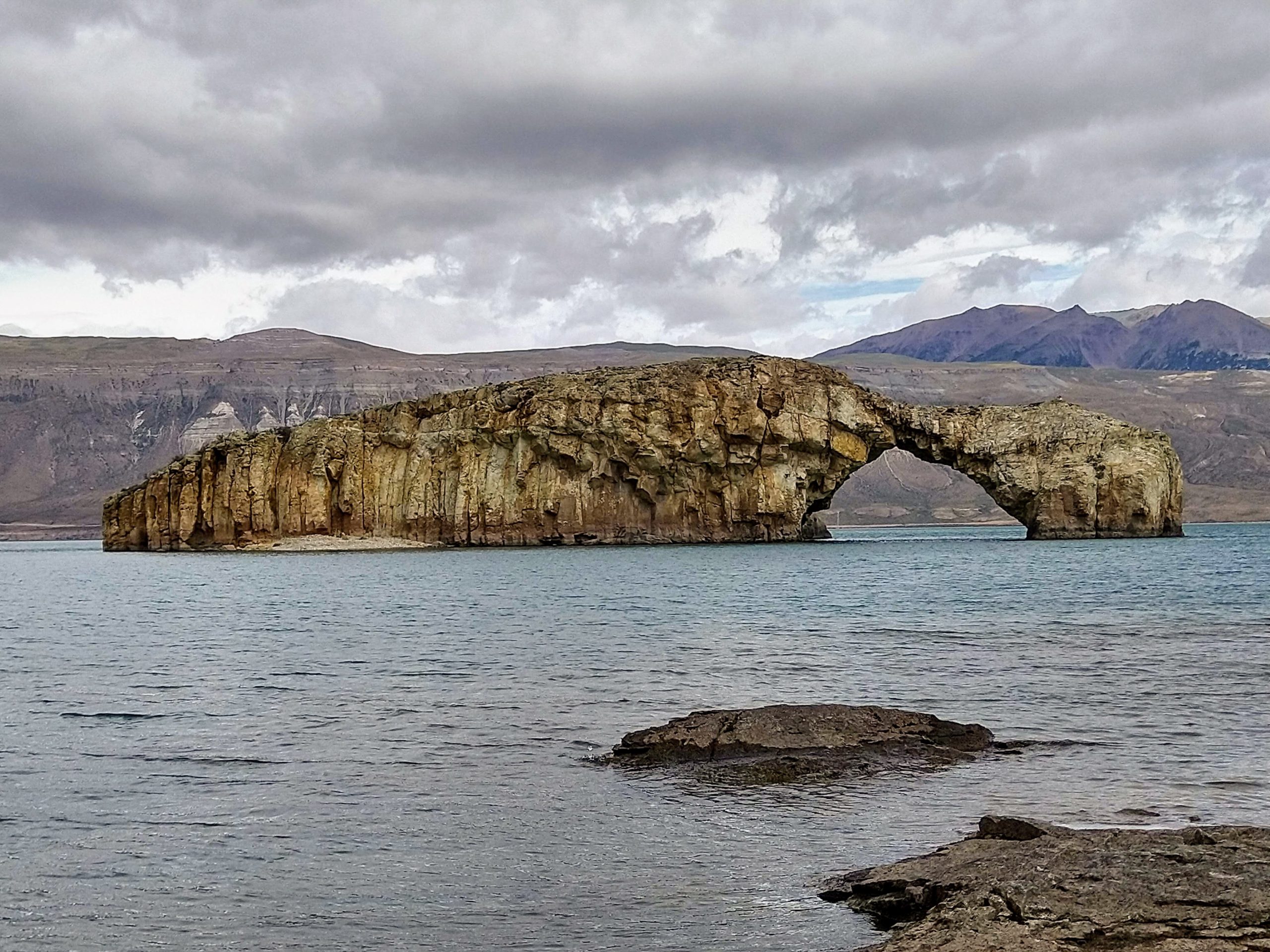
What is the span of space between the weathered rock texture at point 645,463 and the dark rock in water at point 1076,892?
82.8 m

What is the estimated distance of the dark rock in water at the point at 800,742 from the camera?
58.7ft

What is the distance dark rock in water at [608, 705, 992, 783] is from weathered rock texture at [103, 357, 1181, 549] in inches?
2976

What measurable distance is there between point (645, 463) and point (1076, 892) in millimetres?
86614

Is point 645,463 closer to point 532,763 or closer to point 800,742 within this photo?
point 532,763

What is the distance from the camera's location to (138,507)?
365ft

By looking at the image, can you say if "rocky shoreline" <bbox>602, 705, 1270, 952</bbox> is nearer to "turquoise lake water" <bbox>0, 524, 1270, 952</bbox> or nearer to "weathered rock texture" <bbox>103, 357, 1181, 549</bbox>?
"turquoise lake water" <bbox>0, 524, 1270, 952</bbox>

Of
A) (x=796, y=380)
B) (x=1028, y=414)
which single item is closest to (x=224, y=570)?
(x=796, y=380)

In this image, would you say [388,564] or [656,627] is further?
[388,564]

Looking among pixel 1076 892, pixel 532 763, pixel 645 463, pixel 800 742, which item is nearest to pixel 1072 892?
pixel 1076 892

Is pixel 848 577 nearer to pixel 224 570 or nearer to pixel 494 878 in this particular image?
pixel 224 570

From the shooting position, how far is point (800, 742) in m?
18.6

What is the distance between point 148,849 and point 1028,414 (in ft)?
301

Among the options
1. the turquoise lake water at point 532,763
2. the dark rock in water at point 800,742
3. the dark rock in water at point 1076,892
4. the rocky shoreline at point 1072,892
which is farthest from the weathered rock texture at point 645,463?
the dark rock in water at point 1076,892

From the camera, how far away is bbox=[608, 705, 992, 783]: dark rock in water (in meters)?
17.9
